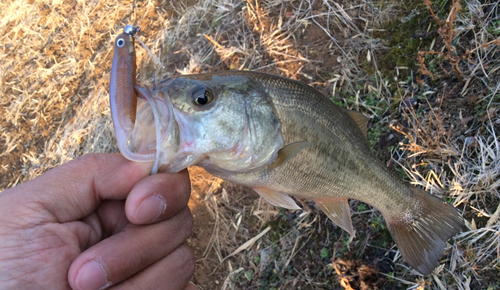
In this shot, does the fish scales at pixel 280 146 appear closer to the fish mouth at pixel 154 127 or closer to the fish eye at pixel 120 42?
the fish mouth at pixel 154 127

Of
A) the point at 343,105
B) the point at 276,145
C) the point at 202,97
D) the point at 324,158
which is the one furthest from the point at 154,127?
the point at 343,105

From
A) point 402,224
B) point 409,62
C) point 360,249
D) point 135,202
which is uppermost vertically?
point 135,202

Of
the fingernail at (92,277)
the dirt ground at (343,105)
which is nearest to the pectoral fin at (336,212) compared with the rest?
the dirt ground at (343,105)

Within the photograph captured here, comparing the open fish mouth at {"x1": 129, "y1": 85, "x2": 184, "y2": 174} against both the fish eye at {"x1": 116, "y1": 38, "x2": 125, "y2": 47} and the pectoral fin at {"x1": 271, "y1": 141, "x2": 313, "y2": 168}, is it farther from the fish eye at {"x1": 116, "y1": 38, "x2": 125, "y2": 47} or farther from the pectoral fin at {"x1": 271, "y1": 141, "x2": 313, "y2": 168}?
the pectoral fin at {"x1": 271, "y1": 141, "x2": 313, "y2": 168}

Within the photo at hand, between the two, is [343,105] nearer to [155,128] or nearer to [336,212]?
[336,212]

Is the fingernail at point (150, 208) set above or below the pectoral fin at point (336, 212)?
above

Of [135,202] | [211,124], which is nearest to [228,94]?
[211,124]

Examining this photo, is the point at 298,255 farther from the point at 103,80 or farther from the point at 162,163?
the point at 103,80
